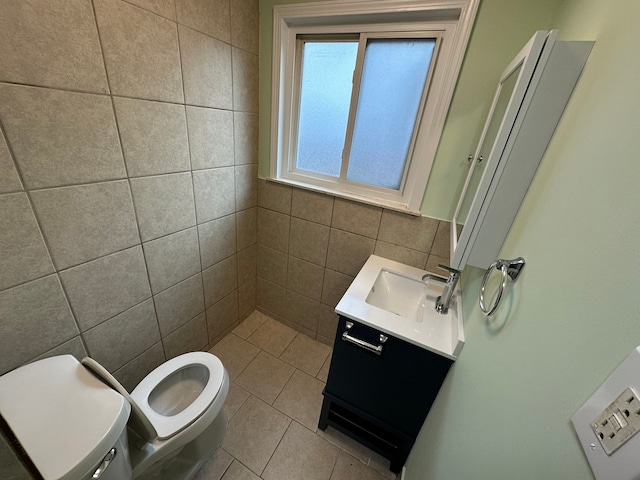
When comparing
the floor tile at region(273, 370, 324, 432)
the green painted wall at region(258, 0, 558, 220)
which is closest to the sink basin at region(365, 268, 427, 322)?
the green painted wall at region(258, 0, 558, 220)

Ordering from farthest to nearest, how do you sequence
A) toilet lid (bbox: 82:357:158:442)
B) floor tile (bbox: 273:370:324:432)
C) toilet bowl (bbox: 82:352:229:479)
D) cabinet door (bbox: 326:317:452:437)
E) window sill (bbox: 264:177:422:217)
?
floor tile (bbox: 273:370:324:432), window sill (bbox: 264:177:422:217), cabinet door (bbox: 326:317:452:437), toilet bowl (bbox: 82:352:229:479), toilet lid (bbox: 82:357:158:442)

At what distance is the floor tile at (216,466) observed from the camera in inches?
46.8

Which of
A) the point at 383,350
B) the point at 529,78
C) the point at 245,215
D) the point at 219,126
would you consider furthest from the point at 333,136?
the point at 383,350

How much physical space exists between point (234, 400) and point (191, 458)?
367 mm

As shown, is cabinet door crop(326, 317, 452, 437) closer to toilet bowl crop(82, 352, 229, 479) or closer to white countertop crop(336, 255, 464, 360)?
white countertop crop(336, 255, 464, 360)

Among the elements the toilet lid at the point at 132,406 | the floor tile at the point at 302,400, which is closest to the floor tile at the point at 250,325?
the floor tile at the point at 302,400

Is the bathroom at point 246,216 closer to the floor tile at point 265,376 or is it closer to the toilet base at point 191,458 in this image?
the floor tile at point 265,376

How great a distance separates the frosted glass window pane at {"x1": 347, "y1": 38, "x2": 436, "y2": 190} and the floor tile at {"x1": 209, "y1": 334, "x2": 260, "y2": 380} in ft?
4.55

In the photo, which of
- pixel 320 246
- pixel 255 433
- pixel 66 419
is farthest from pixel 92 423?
pixel 320 246

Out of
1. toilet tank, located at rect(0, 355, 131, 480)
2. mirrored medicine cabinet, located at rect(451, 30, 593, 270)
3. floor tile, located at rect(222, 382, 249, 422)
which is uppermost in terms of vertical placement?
mirrored medicine cabinet, located at rect(451, 30, 593, 270)

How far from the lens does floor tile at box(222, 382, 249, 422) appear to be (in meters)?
1.44

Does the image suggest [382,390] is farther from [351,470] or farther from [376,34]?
[376,34]

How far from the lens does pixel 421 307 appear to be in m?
1.28

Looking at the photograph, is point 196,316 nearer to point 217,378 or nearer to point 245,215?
point 217,378
